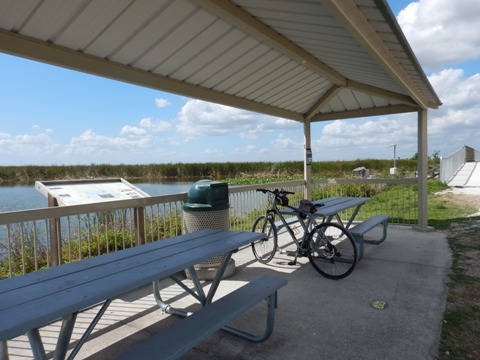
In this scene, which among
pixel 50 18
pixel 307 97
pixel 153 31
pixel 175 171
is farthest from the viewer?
pixel 175 171

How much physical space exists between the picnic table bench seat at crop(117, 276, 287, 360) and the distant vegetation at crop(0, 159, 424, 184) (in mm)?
6311

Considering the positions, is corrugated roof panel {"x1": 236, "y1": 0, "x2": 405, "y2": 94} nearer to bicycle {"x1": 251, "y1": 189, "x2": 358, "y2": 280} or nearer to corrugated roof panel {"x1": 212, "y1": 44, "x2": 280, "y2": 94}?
corrugated roof panel {"x1": 212, "y1": 44, "x2": 280, "y2": 94}

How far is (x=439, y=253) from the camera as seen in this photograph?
491 cm

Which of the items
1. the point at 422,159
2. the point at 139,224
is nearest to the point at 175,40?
the point at 139,224

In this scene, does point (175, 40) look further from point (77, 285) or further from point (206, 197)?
point (77, 285)

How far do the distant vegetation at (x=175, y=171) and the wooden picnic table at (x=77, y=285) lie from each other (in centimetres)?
604

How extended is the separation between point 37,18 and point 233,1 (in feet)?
5.35

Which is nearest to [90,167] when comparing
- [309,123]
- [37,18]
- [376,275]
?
[309,123]

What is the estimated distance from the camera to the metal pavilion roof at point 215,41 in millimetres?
2648

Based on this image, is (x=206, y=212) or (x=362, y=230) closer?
(x=206, y=212)

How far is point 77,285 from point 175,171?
1408 cm

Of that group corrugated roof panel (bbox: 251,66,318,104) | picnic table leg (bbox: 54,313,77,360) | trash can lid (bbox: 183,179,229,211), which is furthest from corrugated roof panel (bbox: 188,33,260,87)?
picnic table leg (bbox: 54,313,77,360)

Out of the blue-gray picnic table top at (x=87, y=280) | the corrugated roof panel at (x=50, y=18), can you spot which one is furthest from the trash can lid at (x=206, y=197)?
the corrugated roof panel at (x=50, y=18)

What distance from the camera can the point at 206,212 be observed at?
397 centimetres
